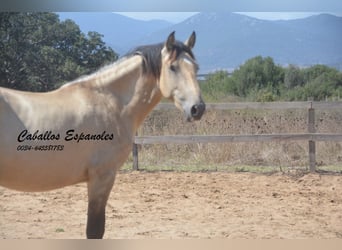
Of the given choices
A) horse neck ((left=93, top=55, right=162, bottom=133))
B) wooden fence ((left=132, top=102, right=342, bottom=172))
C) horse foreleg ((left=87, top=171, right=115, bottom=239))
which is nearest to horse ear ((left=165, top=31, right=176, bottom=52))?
horse neck ((left=93, top=55, right=162, bottom=133))

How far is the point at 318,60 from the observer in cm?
432

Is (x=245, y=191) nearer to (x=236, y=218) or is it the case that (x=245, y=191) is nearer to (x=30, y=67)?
(x=236, y=218)

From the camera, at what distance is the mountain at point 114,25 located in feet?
12.3

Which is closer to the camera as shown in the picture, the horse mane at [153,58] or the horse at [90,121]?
the horse at [90,121]

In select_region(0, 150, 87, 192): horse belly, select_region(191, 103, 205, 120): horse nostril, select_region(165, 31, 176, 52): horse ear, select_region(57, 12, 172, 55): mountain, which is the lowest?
select_region(0, 150, 87, 192): horse belly

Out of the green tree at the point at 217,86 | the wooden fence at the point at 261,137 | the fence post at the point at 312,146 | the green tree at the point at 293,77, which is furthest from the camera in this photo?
the fence post at the point at 312,146

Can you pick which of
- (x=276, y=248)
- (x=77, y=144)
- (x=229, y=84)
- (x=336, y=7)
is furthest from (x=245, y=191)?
(x=77, y=144)

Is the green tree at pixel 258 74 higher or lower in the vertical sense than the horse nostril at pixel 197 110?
higher

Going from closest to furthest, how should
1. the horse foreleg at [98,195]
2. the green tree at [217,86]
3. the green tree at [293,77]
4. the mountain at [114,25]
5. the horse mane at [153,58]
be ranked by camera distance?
the horse foreleg at [98,195]
the horse mane at [153,58]
the mountain at [114,25]
the green tree at [217,86]
the green tree at [293,77]

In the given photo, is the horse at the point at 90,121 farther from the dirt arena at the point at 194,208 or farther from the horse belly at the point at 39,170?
the dirt arena at the point at 194,208

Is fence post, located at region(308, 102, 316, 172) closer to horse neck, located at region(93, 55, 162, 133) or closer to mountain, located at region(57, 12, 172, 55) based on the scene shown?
mountain, located at region(57, 12, 172, 55)

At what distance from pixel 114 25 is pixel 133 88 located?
0.81 metres

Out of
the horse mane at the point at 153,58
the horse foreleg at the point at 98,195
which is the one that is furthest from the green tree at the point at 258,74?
the horse foreleg at the point at 98,195

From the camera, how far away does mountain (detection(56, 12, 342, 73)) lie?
381 centimetres
